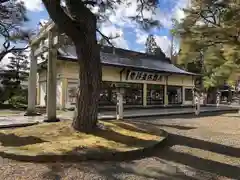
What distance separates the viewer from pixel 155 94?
76.1 feet

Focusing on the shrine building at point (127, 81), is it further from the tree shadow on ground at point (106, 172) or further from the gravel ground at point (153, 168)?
the tree shadow on ground at point (106, 172)

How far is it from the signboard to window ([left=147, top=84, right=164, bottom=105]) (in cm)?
79

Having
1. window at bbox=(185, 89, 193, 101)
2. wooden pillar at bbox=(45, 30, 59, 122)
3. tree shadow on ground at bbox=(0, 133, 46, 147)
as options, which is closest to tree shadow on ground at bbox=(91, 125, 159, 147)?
tree shadow on ground at bbox=(0, 133, 46, 147)

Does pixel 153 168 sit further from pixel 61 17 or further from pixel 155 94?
pixel 155 94

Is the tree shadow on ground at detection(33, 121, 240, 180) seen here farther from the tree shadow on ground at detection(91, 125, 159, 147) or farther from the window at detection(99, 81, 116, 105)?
the window at detection(99, 81, 116, 105)

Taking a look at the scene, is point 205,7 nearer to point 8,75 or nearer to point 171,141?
point 171,141

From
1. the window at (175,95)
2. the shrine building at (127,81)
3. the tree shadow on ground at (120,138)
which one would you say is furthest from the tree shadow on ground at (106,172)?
the window at (175,95)

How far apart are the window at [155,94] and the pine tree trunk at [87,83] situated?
1612 centimetres

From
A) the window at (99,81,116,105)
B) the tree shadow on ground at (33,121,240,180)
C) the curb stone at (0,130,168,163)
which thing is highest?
the window at (99,81,116,105)

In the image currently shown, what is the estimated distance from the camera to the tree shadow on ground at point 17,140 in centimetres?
540

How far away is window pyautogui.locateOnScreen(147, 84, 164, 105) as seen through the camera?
74.3ft

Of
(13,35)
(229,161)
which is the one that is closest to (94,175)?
(229,161)

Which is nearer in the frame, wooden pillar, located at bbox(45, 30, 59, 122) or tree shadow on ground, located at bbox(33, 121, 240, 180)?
tree shadow on ground, located at bbox(33, 121, 240, 180)

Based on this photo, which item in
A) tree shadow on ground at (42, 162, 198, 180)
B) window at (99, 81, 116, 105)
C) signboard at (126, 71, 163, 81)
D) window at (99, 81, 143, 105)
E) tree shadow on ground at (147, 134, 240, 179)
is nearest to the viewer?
tree shadow on ground at (42, 162, 198, 180)
